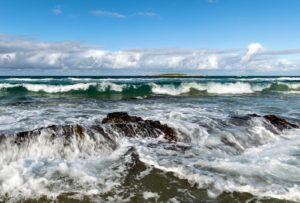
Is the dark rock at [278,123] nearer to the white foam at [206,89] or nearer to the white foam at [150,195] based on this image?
the white foam at [150,195]

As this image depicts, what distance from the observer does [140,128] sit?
9680 millimetres

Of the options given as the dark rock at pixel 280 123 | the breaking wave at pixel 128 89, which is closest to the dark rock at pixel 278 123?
the dark rock at pixel 280 123

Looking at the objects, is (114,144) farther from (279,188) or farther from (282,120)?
(282,120)

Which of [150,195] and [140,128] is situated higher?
[140,128]

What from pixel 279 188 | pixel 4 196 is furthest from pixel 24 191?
pixel 279 188

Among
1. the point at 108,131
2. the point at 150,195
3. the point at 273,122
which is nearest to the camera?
the point at 150,195

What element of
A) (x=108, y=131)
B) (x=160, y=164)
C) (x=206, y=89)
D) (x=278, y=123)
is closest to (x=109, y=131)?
(x=108, y=131)

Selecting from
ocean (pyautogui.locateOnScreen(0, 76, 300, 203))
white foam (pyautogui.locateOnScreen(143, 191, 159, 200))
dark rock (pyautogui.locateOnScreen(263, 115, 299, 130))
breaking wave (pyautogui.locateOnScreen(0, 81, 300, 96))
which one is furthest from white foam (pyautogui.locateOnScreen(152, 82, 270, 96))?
white foam (pyautogui.locateOnScreen(143, 191, 159, 200))

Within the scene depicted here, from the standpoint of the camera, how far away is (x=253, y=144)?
9.48 m

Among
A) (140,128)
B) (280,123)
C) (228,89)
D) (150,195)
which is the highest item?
(140,128)

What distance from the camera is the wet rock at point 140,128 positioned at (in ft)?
30.8

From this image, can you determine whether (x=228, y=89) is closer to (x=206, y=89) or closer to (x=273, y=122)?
(x=206, y=89)

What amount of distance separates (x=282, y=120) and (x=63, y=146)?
7.76 m

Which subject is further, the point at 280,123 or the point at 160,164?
the point at 280,123
